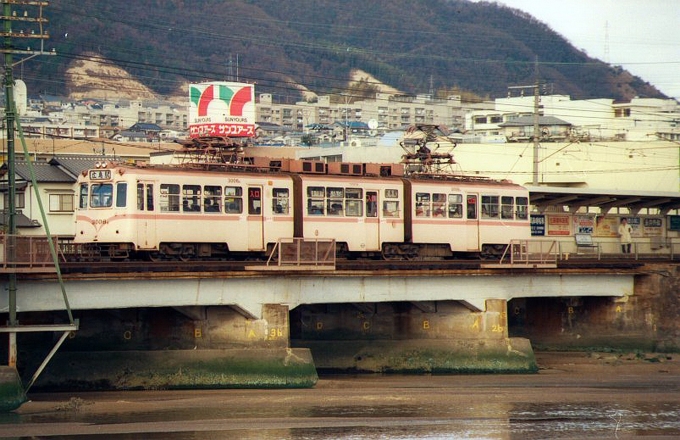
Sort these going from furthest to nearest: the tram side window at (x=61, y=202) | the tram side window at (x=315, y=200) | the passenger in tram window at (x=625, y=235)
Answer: the tram side window at (x=61, y=202) → the passenger in tram window at (x=625, y=235) → the tram side window at (x=315, y=200)

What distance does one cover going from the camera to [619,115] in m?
133

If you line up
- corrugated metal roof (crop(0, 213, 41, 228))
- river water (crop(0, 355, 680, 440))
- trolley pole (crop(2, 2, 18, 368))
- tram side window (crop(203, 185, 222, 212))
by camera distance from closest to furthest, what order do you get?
river water (crop(0, 355, 680, 440))
trolley pole (crop(2, 2, 18, 368))
tram side window (crop(203, 185, 222, 212))
corrugated metal roof (crop(0, 213, 41, 228))

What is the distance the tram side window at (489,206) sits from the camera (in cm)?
4756

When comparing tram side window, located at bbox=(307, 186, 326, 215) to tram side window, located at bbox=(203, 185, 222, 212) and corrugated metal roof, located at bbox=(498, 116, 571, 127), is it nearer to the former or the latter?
tram side window, located at bbox=(203, 185, 222, 212)

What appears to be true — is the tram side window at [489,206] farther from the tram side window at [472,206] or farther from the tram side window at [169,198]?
the tram side window at [169,198]

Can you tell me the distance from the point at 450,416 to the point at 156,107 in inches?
6034

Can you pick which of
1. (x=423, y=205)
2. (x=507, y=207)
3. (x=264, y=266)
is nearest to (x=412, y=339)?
(x=423, y=205)

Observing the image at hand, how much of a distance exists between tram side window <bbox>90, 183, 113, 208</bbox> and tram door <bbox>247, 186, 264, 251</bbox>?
4817 millimetres

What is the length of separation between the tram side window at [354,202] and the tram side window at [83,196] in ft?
30.8

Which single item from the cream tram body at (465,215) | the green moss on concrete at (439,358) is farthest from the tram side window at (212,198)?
the cream tram body at (465,215)

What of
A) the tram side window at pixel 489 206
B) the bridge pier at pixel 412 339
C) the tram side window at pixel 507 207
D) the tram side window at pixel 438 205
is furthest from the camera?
the tram side window at pixel 507 207

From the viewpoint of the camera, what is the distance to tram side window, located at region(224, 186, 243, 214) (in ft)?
133

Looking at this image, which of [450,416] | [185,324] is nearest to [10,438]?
[185,324]

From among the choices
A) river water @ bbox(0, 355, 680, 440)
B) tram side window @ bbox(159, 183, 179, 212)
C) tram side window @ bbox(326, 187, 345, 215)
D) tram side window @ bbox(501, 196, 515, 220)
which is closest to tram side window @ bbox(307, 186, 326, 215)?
tram side window @ bbox(326, 187, 345, 215)
